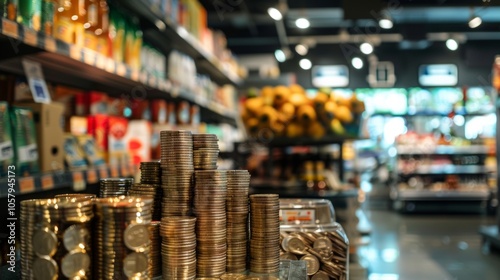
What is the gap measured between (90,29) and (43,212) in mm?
1714

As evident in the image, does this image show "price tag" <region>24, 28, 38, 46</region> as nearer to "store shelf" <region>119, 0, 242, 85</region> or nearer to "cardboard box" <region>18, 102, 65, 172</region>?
"cardboard box" <region>18, 102, 65, 172</region>

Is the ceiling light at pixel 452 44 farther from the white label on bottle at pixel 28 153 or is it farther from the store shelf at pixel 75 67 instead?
the white label on bottle at pixel 28 153

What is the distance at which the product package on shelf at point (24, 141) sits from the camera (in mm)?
1942

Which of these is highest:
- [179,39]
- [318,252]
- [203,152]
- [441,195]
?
[179,39]

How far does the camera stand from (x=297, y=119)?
339 cm

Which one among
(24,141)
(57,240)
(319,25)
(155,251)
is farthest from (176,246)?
(319,25)

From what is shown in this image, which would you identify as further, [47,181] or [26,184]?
[47,181]

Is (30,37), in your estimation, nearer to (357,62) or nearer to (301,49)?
(301,49)

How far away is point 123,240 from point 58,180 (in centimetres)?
113

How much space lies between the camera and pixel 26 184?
5.93ft

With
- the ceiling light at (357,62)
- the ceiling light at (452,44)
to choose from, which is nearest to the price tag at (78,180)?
the ceiling light at (452,44)

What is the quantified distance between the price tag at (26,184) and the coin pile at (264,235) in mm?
899

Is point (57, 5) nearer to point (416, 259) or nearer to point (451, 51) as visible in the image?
point (416, 259)

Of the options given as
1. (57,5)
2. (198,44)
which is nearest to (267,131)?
(57,5)
